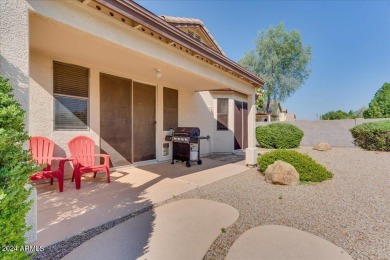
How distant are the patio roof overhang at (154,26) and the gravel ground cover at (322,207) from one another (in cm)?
298

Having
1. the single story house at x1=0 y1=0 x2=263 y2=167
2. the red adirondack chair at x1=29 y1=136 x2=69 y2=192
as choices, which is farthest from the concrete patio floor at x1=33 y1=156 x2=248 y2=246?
the single story house at x1=0 y1=0 x2=263 y2=167

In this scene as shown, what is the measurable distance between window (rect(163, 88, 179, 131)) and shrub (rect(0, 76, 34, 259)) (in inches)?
230

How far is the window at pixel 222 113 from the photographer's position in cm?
1040

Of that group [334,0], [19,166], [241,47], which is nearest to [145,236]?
[19,166]

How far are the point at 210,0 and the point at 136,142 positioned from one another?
9338 millimetres

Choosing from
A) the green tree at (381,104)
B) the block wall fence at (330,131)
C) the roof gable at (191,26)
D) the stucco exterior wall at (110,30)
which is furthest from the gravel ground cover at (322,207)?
the green tree at (381,104)

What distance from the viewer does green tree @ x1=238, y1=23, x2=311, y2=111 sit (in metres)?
20.9

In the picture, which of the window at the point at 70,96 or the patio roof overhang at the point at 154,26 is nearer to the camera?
the patio roof overhang at the point at 154,26

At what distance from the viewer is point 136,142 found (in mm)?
6297

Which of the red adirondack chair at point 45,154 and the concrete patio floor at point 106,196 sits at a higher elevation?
the red adirondack chair at point 45,154

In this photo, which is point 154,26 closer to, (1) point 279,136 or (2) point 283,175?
(2) point 283,175

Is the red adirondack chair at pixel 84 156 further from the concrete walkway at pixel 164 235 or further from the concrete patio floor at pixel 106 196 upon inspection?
the concrete walkway at pixel 164 235

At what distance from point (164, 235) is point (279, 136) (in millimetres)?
11000

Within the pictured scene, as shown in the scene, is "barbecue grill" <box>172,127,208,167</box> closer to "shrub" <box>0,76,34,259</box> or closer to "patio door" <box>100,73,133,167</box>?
"patio door" <box>100,73,133,167</box>
